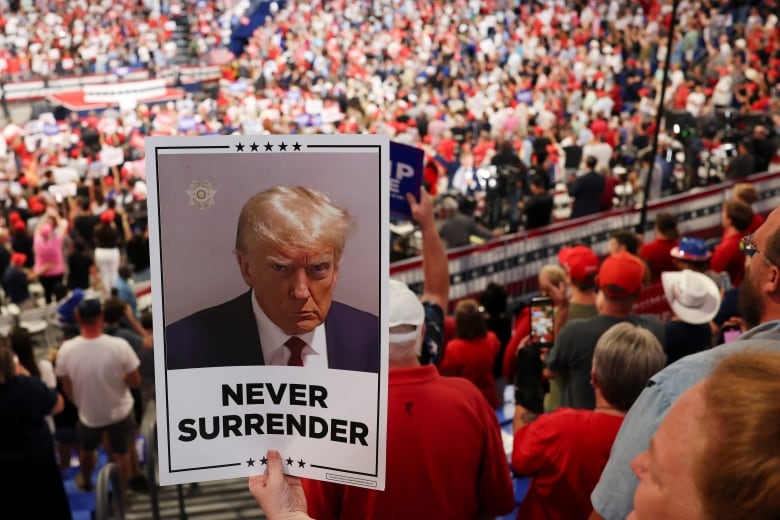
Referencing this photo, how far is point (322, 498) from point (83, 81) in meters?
23.4

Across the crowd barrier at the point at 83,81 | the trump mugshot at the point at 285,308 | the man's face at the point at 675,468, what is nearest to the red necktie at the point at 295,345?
the trump mugshot at the point at 285,308

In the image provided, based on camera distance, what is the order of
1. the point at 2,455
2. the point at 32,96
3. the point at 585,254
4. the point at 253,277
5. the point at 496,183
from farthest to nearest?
the point at 32,96, the point at 496,183, the point at 585,254, the point at 2,455, the point at 253,277

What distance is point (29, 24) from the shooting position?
25234 millimetres

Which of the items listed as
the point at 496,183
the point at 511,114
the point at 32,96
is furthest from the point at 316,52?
the point at 496,183

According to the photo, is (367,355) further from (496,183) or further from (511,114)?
(511,114)

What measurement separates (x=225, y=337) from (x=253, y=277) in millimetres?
144

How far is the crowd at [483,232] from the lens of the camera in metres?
2.21

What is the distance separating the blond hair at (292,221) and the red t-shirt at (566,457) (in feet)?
3.60

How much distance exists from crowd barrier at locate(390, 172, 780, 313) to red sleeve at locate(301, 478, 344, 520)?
5451 mm

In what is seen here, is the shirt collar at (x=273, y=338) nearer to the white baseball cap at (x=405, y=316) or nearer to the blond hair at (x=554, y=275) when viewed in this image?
the white baseball cap at (x=405, y=316)

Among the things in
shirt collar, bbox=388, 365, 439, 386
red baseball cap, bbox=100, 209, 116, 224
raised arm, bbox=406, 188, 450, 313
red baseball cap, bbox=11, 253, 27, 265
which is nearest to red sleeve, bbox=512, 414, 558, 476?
shirt collar, bbox=388, 365, 439, 386

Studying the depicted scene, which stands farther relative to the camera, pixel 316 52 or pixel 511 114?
pixel 316 52

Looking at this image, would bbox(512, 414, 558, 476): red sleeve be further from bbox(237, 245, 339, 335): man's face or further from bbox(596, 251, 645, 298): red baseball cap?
bbox(596, 251, 645, 298): red baseball cap

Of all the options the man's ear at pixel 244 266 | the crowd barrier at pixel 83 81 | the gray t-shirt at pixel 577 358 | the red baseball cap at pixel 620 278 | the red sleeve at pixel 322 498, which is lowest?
the crowd barrier at pixel 83 81
